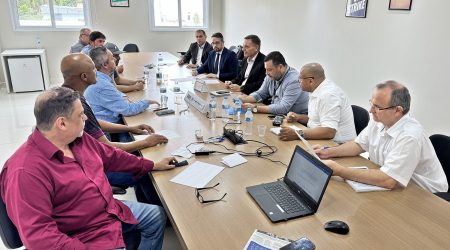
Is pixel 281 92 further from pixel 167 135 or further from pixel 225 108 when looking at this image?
pixel 167 135

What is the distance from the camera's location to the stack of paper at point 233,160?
201 centimetres

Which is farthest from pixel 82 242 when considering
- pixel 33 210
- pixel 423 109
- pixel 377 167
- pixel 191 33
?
pixel 191 33

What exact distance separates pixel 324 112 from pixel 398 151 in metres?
0.89

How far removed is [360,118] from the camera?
280 cm

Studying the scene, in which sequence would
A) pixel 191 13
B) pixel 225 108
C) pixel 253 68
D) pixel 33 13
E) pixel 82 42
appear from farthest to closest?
pixel 191 13 < pixel 33 13 < pixel 82 42 < pixel 253 68 < pixel 225 108

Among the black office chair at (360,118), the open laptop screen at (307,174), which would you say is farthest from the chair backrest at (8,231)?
the black office chair at (360,118)

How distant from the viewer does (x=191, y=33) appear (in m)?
8.44

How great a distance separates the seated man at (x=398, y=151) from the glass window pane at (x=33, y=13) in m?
7.36

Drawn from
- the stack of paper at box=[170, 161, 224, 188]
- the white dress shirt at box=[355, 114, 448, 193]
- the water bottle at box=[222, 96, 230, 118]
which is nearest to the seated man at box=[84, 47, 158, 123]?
the water bottle at box=[222, 96, 230, 118]

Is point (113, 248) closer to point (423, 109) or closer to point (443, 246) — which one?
point (443, 246)

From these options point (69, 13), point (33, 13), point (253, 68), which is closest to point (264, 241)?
point (253, 68)

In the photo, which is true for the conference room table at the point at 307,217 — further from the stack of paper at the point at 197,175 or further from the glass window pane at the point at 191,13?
the glass window pane at the point at 191,13

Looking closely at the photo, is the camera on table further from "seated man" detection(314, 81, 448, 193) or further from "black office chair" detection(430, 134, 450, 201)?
"black office chair" detection(430, 134, 450, 201)

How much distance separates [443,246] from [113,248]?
1.39 metres
